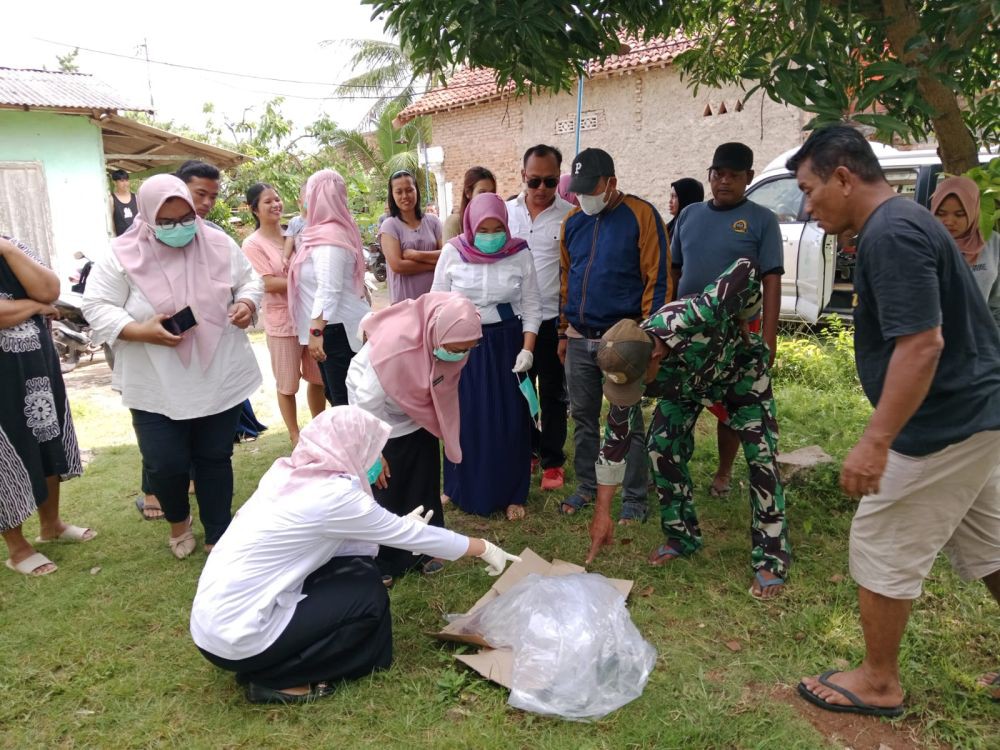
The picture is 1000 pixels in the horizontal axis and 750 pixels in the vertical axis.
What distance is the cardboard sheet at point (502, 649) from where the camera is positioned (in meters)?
2.48

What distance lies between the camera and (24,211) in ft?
30.8

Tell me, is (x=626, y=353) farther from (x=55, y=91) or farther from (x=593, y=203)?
(x=55, y=91)

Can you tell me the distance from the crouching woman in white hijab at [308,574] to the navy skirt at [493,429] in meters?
1.15

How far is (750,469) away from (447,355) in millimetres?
1318

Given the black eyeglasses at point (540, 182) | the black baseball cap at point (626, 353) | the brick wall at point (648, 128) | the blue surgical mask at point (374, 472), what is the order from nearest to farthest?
the black baseball cap at point (626, 353) → the blue surgical mask at point (374, 472) → the black eyeglasses at point (540, 182) → the brick wall at point (648, 128)

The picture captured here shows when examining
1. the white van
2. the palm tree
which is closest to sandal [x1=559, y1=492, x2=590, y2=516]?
the white van

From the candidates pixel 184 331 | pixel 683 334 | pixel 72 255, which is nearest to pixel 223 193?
pixel 72 255

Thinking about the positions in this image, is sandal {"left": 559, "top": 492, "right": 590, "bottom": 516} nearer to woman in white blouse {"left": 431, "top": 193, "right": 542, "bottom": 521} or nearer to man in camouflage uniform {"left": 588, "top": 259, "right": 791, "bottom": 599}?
woman in white blouse {"left": 431, "top": 193, "right": 542, "bottom": 521}

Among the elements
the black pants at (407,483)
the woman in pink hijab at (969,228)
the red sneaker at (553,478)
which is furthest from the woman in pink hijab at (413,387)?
the woman in pink hijab at (969,228)

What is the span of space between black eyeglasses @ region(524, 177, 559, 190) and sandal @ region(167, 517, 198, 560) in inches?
98.0

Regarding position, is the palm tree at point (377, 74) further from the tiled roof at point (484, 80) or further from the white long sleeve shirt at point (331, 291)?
Answer: the white long sleeve shirt at point (331, 291)

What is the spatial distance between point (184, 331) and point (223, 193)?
16074mm

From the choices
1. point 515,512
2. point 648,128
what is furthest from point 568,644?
point 648,128

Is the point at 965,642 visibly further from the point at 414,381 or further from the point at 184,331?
the point at 184,331
